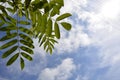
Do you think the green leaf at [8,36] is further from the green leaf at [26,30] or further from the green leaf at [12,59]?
the green leaf at [12,59]

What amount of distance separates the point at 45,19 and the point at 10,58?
85cm

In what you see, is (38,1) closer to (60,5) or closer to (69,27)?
(60,5)

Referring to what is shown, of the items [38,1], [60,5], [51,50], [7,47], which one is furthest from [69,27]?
[51,50]

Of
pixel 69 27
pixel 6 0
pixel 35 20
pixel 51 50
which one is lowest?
pixel 69 27

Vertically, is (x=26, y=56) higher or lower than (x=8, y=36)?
lower

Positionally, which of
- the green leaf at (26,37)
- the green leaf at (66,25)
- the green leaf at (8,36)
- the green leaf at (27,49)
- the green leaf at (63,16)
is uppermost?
the green leaf at (8,36)

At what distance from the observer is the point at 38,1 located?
276 cm

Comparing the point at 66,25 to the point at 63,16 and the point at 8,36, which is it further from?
the point at 8,36

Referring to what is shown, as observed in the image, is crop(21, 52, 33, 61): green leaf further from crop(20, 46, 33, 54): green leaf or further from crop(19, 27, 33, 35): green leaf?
crop(19, 27, 33, 35): green leaf

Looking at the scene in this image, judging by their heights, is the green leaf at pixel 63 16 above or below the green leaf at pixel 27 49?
below

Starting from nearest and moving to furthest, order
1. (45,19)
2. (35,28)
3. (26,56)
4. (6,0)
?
(45,19), (6,0), (35,28), (26,56)

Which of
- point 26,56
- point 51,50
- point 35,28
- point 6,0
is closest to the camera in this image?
point 6,0

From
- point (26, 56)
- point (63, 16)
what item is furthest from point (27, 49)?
point (63, 16)

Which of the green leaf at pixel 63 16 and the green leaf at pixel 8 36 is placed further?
the green leaf at pixel 8 36
